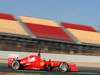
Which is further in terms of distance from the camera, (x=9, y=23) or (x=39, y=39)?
(x=9, y=23)

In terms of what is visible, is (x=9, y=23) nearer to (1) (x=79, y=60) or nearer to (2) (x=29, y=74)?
(1) (x=79, y=60)

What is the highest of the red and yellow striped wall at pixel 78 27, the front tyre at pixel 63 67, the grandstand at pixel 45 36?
the red and yellow striped wall at pixel 78 27

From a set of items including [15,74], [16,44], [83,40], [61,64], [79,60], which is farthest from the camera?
[83,40]

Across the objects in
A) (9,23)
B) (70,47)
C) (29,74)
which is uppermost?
(9,23)

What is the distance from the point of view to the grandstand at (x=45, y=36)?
40.5 meters

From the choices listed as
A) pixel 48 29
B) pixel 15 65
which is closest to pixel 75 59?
pixel 15 65

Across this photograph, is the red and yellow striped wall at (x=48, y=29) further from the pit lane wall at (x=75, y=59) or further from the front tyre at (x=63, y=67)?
the front tyre at (x=63, y=67)

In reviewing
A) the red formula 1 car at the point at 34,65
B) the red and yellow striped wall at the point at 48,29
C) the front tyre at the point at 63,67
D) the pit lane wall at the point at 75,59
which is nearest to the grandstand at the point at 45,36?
the red and yellow striped wall at the point at 48,29

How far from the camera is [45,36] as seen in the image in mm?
45375

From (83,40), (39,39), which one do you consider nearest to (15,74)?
(39,39)

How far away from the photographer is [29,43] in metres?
41.3

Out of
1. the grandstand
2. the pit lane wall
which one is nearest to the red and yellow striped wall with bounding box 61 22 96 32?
the grandstand

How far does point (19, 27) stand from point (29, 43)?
21.7 feet

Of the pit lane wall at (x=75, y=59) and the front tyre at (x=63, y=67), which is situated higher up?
the pit lane wall at (x=75, y=59)
